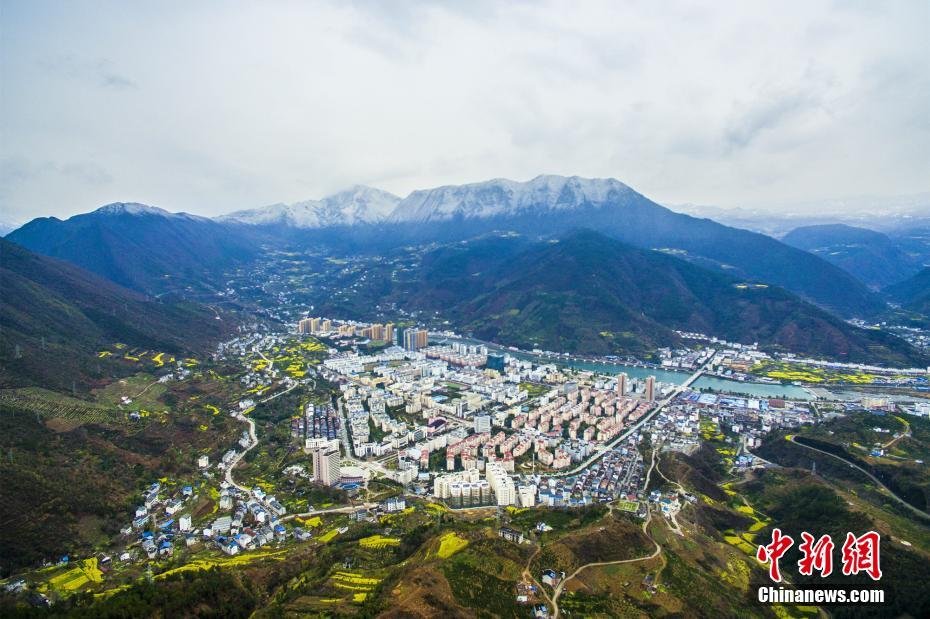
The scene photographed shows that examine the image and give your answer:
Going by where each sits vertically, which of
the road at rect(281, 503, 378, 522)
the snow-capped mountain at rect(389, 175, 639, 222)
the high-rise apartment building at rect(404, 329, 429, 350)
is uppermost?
the snow-capped mountain at rect(389, 175, 639, 222)

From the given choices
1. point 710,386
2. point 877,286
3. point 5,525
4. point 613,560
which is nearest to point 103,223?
point 5,525

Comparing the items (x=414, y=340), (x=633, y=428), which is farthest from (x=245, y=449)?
(x=414, y=340)

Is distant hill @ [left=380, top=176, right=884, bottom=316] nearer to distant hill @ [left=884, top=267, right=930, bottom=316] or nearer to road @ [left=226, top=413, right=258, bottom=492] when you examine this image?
distant hill @ [left=884, top=267, right=930, bottom=316]

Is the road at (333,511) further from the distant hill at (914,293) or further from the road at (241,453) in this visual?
the distant hill at (914,293)

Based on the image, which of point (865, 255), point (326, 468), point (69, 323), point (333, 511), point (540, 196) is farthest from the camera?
point (540, 196)

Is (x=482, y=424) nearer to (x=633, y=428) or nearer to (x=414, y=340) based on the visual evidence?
(x=633, y=428)

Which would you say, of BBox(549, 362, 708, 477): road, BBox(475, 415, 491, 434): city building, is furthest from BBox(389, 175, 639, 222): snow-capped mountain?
BBox(475, 415, 491, 434): city building
